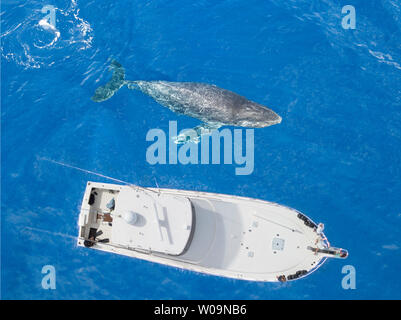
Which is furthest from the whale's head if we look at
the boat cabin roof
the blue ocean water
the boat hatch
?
the boat hatch

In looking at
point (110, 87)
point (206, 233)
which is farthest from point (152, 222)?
point (110, 87)

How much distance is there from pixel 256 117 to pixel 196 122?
312 cm

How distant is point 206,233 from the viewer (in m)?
15.4

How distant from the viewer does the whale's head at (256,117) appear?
17297mm

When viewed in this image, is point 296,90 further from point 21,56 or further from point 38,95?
point 21,56

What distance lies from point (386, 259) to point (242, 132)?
29.1ft

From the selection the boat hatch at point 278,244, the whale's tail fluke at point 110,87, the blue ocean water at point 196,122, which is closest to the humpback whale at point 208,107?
the blue ocean water at point 196,122

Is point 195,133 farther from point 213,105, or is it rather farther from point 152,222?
point 152,222

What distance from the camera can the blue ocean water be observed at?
52.2ft

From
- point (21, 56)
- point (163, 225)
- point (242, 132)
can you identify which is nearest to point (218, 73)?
point (242, 132)

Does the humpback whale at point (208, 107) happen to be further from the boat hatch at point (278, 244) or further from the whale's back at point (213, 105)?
the boat hatch at point (278, 244)

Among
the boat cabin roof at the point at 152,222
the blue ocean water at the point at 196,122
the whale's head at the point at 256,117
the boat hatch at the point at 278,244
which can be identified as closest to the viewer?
the boat cabin roof at the point at 152,222

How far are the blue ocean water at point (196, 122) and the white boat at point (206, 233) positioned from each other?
0.89 m
